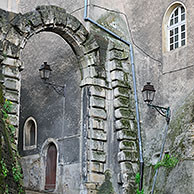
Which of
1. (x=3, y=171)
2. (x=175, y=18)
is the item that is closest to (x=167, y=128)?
(x=175, y=18)

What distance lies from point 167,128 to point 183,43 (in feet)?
7.12

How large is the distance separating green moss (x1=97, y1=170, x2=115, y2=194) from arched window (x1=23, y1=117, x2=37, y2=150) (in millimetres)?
3381

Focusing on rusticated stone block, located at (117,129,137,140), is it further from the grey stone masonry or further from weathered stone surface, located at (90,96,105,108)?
weathered stone surface, located at (90,96,105,108)

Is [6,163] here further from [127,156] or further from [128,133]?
[128,133]

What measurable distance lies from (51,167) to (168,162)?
12.8 ft

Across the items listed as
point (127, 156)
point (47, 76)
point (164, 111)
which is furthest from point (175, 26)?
point (47, 76)

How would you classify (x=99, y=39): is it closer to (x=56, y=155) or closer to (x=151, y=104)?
(x=151, y=104)

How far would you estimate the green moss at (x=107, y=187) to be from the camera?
11.7 m

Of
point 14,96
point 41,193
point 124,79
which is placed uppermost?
point 124,79

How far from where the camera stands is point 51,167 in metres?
13.5

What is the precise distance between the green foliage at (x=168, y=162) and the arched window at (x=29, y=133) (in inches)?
180

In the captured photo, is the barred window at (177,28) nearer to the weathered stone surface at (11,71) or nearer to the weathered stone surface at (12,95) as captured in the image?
the weathered stone surface at (11,71)

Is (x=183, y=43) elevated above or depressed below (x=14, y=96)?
above

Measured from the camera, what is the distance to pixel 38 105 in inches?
567
